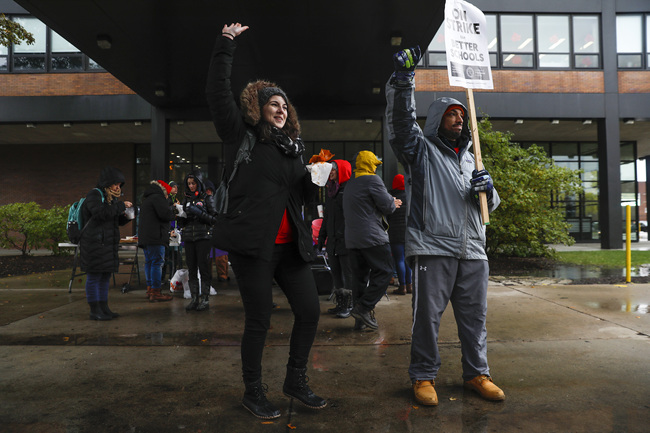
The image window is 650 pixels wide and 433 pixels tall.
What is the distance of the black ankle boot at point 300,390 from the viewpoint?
9.38 feet

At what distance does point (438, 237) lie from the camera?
3057mm

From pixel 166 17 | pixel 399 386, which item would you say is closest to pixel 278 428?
pixel 399 386

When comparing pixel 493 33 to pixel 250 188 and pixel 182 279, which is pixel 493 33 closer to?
pixel 182 279

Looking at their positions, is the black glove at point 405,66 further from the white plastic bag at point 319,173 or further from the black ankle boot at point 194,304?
the black ankle boot at point 194,304

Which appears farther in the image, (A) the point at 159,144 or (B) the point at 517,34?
(B) the point at 517,34

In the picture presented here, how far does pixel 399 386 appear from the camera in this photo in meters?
3.26

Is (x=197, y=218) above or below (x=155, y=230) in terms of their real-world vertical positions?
above

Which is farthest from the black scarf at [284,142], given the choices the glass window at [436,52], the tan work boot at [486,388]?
the glass window at [436,52]

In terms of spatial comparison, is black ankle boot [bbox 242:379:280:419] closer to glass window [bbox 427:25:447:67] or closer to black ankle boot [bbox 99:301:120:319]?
black ankle boot [bbox 99:301:120:319]

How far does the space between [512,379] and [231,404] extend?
2.13m

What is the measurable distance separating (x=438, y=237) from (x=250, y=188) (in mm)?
1340

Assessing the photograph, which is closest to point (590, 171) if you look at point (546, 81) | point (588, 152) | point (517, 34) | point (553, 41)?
point (588, 152)

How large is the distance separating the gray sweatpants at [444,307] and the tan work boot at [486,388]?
41 mm

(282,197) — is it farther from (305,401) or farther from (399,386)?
(399,386)
